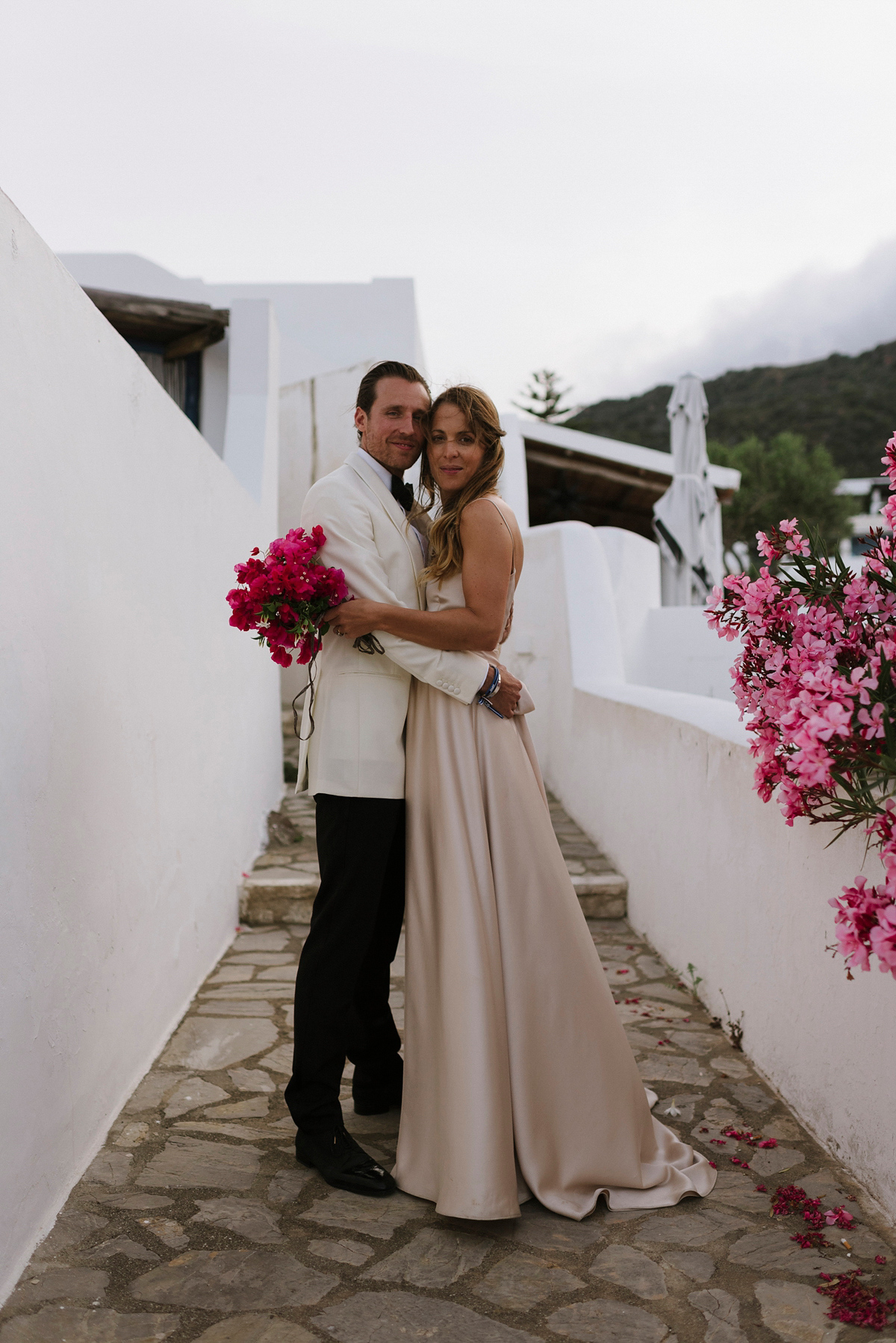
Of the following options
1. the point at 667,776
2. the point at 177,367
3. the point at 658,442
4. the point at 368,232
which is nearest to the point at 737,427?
the point at 658,442

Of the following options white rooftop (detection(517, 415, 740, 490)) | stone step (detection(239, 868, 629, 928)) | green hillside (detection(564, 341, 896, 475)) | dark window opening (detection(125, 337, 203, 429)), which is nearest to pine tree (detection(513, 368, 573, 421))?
green hillside (detection(564, 341, 896, 475))

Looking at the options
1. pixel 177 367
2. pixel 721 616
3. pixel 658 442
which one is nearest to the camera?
pixel 721 616

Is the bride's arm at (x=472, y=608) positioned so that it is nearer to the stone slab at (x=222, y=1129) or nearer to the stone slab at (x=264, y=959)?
the stone slab at (x=222, y=1129)

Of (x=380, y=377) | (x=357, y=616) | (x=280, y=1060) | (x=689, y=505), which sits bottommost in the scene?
(x=280, y=1060)

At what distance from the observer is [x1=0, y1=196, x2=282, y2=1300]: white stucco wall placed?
1.99m

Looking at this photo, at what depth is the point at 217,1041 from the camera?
330cm

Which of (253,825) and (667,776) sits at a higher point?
(667,776)

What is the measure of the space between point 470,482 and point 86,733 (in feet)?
3.87

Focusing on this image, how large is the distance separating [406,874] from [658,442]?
4304cm

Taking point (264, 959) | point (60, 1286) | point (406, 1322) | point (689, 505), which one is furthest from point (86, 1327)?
point (689, 505)

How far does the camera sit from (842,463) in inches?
1561

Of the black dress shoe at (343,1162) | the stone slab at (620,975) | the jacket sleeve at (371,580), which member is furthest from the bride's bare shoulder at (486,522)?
the stone slab at (620,975)

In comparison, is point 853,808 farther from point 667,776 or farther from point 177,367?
point 177,367

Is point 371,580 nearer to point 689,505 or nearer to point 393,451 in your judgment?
point 393,451
